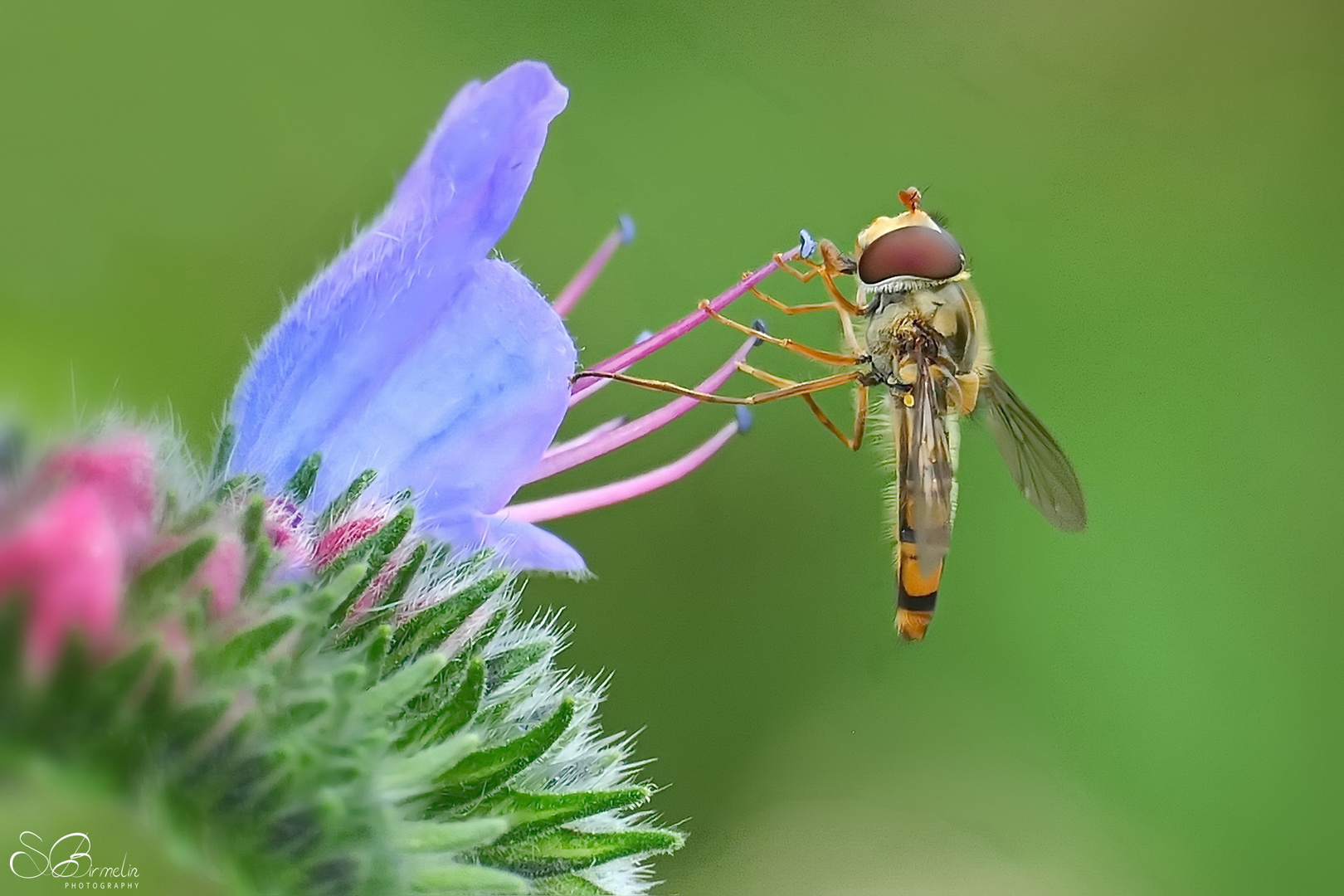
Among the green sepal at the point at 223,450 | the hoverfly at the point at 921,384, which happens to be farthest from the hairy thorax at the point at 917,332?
the green sepal at the point at 223,450

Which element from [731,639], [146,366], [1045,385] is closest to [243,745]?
[146,366]

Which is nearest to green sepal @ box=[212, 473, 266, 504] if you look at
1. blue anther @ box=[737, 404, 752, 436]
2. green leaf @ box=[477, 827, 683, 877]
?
green leaf @ box=[477, 827, 683, 877]

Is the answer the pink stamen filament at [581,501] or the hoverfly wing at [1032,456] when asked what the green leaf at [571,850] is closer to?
the pink stamen filament at [581,501]

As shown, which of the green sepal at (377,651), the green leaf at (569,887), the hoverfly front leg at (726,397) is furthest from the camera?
the hoverfly front leg at (726,397)

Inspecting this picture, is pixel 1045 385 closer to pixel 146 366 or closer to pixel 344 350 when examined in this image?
pixel 146 366

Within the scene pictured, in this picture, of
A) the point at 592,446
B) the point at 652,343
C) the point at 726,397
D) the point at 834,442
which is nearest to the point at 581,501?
the point at 592,446
